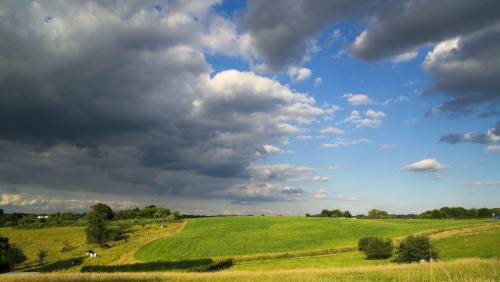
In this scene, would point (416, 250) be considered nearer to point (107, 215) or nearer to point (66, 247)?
point (66, 247)

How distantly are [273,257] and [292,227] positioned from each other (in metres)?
35.7

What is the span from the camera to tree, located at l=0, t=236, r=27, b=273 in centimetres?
7500

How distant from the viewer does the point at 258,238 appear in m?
93.8

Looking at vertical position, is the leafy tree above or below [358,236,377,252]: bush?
above

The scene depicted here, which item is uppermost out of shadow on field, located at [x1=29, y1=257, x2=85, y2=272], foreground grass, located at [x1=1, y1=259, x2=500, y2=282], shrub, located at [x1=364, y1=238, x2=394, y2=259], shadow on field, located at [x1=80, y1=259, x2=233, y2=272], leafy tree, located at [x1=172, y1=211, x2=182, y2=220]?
leafy tree, located at [x1=172, y1=211, x2=182, y2=220]

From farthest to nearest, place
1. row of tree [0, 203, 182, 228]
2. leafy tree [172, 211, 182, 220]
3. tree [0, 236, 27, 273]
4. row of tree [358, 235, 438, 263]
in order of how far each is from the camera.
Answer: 1. row of tree [0, 203, 182, 228]
2. leafy tree [172, 211, 182, 220]
3. tree [0, 236, 27, 273]
4. row of tree [358, 235, 438, 263]

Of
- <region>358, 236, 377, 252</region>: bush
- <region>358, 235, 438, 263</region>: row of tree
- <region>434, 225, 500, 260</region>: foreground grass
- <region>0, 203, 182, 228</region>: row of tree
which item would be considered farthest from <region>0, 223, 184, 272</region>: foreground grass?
<region>434, 225, 500, 260</region>: foreground grass

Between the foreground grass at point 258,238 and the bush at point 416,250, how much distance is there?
2449 cm

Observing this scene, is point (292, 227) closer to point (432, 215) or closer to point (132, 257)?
point (132, 257)

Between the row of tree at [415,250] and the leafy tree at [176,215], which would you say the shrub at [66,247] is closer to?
the leafy tree at [176,215]

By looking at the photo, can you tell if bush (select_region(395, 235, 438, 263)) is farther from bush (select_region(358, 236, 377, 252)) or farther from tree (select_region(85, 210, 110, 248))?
tree (select_region(85, 210, 110, 248))

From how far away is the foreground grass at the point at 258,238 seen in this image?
8050 cm

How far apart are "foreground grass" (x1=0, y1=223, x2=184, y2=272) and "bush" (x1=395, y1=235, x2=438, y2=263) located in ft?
167

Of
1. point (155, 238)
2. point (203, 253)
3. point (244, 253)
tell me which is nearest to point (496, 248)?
point (244, 253)
